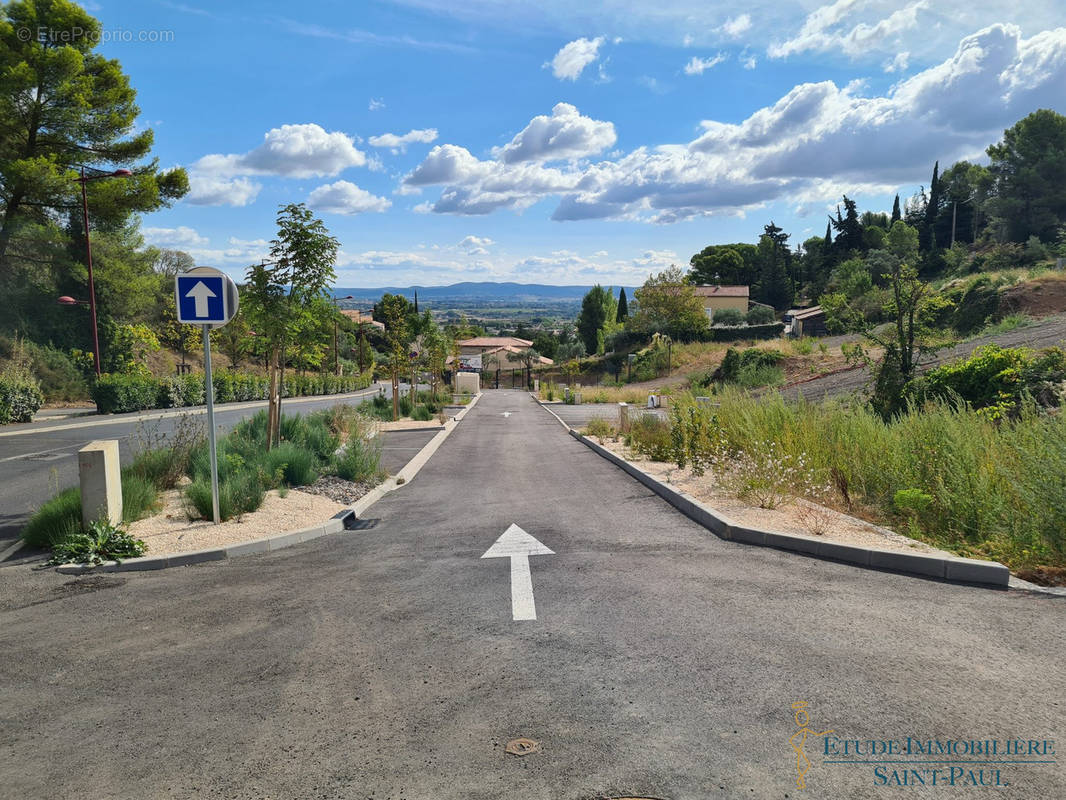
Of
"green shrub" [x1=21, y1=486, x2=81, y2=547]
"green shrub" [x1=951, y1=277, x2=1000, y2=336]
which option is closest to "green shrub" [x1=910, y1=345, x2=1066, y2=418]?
"green shrub" [x1=21, y1=486, x2=81, y2=547]

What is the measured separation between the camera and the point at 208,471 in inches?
354

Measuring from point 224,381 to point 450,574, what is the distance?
35647 millimetres

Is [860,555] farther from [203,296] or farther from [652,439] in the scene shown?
[652,439]

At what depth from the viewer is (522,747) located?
3.22m

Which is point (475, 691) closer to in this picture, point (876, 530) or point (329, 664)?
point (329, 664)

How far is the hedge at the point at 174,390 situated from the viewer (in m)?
26.2

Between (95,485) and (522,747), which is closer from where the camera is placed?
(522,747)

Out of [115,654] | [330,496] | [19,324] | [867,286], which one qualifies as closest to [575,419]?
[330,496]

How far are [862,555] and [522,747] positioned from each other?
438cm

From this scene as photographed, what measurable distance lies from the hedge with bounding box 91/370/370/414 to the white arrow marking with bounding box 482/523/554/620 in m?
12.6

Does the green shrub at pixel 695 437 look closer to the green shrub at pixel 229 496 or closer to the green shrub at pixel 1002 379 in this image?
the green shrub at pixel 1002 379

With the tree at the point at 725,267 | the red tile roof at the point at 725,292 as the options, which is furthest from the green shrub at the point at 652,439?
the tree at the point at 725,267

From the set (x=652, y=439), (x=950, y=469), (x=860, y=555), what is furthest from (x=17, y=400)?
(x=950, y=469)

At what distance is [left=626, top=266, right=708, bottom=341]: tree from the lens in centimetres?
6950
